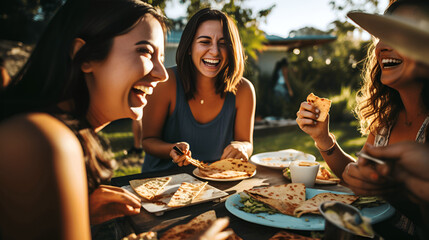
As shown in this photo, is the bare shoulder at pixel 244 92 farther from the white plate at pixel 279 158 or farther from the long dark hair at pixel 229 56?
the white plate at pixel 279 158

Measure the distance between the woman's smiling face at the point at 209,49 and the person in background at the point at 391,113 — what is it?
48.0 inches

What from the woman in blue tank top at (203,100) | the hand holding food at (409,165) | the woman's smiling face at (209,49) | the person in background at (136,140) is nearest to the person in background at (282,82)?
the person in background at (136,140)

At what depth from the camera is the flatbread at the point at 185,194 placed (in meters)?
1.58

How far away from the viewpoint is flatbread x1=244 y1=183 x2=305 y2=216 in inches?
59.9

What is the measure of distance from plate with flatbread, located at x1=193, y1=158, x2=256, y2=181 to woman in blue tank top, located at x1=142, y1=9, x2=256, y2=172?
23.9 inches

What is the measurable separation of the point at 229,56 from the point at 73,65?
6.61 feet

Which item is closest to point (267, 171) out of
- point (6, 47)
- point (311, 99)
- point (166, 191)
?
point (311, 99)

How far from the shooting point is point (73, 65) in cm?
132

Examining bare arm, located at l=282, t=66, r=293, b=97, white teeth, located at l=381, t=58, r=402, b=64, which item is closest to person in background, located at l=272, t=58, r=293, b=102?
bare arm, located at l=282, t=66, r=293, b=97

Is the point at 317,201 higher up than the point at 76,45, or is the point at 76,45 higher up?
the point at 76,45

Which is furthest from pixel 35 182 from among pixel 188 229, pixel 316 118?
pixel 316 118

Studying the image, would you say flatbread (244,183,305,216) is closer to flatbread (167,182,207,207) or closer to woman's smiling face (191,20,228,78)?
flatbread (167,182,207,207)

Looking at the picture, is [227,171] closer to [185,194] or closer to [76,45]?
[185,194]

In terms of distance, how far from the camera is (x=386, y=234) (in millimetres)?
1387
